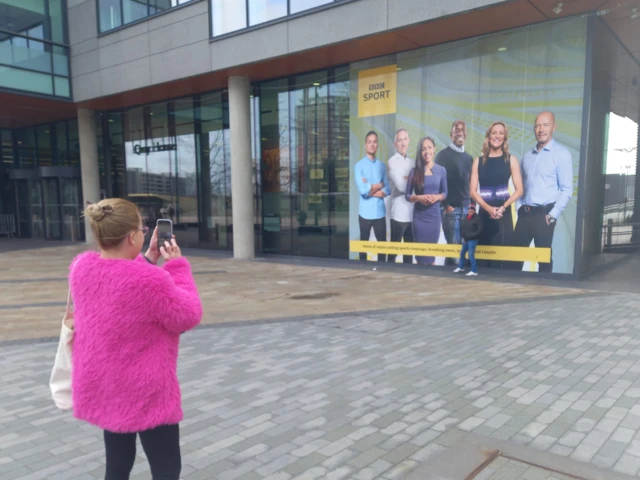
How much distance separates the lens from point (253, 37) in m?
13.1

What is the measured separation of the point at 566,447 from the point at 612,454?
28cm

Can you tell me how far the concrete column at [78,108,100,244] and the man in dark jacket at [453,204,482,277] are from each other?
1624 centimetres

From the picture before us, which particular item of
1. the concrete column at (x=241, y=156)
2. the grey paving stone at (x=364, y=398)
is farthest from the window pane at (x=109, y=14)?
the grey paving stone at (x=364, y=398)

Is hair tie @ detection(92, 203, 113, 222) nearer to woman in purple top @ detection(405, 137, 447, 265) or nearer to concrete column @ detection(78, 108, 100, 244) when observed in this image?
woman in purple top @ detection(405, 137, 447, 265)

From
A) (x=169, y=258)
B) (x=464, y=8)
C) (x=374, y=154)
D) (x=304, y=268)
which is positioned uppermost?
(x=464, y=8)

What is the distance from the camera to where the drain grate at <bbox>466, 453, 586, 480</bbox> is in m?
2.85

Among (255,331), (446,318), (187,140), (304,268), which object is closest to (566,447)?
(446,318)

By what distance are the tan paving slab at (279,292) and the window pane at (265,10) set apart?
23.2ft

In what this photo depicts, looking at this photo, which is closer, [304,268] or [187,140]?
[304,268]

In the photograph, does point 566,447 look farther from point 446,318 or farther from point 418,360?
point 446,318

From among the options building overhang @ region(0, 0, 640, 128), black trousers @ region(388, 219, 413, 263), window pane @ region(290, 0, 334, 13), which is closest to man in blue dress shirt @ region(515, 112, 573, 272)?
building overhang @ region(0, 0, 640, 128)

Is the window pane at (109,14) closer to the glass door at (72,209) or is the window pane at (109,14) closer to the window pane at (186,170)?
the window pane at (186,170)

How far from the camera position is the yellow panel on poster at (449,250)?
34.9 ft

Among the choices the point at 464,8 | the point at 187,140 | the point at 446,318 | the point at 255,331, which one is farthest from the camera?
the point at 187,140
